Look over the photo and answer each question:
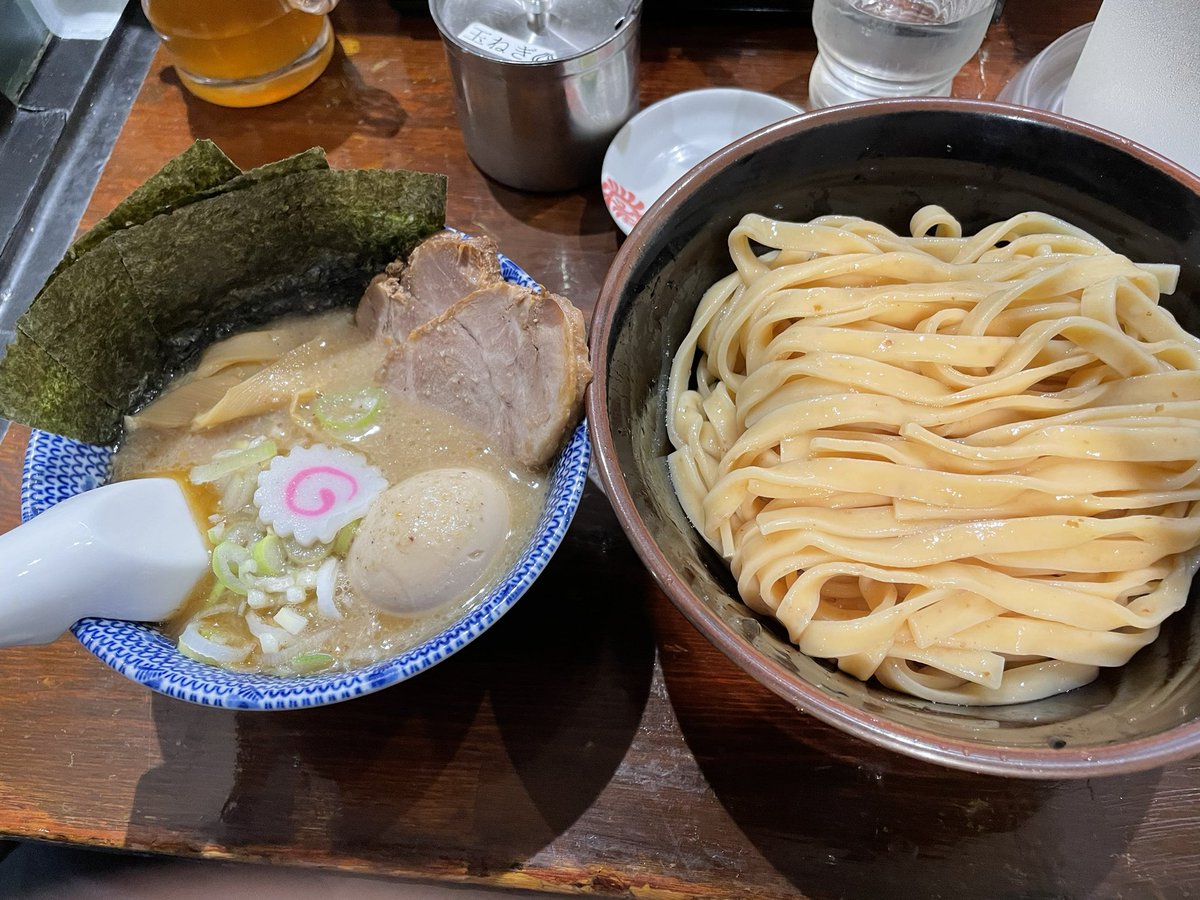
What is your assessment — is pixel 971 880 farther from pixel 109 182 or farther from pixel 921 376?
pixel 109 182

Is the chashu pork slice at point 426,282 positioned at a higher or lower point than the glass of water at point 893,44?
lower

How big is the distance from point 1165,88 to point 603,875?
69.6 inches

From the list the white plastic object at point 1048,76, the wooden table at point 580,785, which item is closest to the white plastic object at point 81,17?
the wooden table at point 580,785

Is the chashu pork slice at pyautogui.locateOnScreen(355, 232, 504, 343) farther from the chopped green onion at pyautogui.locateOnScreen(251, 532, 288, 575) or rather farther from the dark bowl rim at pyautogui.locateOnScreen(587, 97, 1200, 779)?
the chopped green onion at pyautogui.locateOnScreen(251, 532, 288, 575)

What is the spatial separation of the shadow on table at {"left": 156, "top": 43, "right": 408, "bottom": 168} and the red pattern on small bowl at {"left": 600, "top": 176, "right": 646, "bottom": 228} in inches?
24.4

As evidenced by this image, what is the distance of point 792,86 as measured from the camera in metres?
2.17

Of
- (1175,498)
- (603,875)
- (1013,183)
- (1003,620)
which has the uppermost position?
(1013,183)

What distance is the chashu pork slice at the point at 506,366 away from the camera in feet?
4.23

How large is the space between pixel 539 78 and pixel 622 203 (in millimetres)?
327

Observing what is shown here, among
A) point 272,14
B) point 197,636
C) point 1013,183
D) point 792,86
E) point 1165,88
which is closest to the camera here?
point 197,636

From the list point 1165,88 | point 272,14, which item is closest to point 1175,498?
point 1165,88

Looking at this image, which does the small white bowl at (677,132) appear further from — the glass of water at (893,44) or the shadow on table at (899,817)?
the shadow on table at (899,817)

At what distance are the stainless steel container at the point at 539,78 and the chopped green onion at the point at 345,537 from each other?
97cm

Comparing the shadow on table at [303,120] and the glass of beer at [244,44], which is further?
the shadow on table at [303,120]
